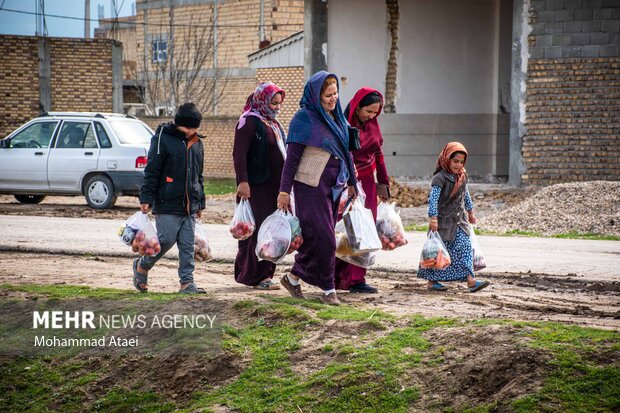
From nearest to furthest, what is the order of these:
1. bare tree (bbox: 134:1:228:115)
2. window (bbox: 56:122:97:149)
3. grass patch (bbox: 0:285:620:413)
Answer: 1. grass patch (bbox: 0:285:620:413)
2. window (bbox: 56:122:97:149)
3. bare tree (bbox: 134:1:228:115)

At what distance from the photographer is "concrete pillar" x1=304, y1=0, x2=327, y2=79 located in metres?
23.7

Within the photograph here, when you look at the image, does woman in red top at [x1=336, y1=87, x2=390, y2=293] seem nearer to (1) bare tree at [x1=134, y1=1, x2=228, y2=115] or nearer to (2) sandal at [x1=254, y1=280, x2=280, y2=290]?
(2) sandal at [x1=254, y1=280, x2=280, y2=290]

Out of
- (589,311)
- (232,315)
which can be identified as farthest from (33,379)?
(589,311)

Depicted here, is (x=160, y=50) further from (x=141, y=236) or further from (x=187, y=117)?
(x=141, y=236)

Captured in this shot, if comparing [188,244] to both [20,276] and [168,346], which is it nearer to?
[168,346]

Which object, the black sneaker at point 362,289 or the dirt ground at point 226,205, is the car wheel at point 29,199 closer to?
the dirt ground at point 226,205

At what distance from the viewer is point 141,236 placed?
27.2 ft

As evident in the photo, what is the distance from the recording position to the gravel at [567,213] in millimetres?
15211

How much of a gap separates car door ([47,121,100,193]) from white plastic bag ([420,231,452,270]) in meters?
10.8

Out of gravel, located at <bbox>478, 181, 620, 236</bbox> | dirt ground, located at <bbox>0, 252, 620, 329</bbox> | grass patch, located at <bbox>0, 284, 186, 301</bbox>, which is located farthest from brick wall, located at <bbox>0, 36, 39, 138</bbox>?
grass patch, located at <bbox>0, 284, 186, 301</bbox>

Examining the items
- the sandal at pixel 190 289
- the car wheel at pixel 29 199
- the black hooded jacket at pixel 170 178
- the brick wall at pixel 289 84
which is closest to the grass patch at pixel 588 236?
the sandal at pixel 190 289

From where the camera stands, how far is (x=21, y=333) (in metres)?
7.91

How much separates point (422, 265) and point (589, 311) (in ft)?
5.69

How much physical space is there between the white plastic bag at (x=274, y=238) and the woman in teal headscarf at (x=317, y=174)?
0.13 metres
